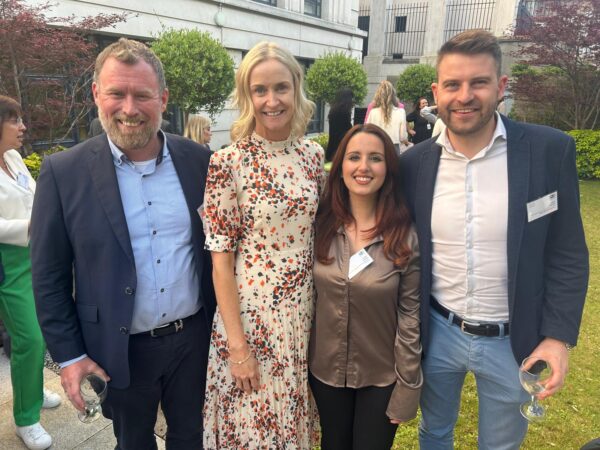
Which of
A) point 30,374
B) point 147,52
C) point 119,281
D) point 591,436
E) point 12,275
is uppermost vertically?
point 147,52

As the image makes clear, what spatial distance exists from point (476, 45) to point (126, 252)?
6.03ft

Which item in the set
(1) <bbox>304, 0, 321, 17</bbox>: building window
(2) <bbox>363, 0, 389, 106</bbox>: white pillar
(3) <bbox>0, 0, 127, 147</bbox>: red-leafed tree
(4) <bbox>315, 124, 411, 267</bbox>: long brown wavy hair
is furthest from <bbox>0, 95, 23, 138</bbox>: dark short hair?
(2) <bbox>363, 0, 389, 106</bbox>: white pillar

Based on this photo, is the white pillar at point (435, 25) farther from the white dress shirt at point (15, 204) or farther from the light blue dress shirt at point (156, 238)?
the light blue dress shirt at point (156, 238)

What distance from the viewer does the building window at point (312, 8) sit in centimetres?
1752

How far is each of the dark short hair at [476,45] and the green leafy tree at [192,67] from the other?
321 inches

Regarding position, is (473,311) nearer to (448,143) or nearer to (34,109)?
(448,143)

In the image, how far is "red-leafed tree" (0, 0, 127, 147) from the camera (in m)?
6.20

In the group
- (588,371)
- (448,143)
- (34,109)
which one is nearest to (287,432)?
(448,143)

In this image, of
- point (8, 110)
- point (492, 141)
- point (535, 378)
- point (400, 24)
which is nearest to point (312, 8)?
point (400, 24)

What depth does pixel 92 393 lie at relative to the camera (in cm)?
197

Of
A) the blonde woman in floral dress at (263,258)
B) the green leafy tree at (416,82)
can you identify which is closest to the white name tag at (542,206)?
the blonde woman in floral dress at (263,258)

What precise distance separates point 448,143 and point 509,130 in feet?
0.90

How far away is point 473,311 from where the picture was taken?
2.08m

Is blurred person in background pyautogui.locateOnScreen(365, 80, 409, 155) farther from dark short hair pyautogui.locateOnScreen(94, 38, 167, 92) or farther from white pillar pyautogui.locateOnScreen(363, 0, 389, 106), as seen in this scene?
white pillar pyautogui.locateOnScreen(363, 0, 389, 106)
